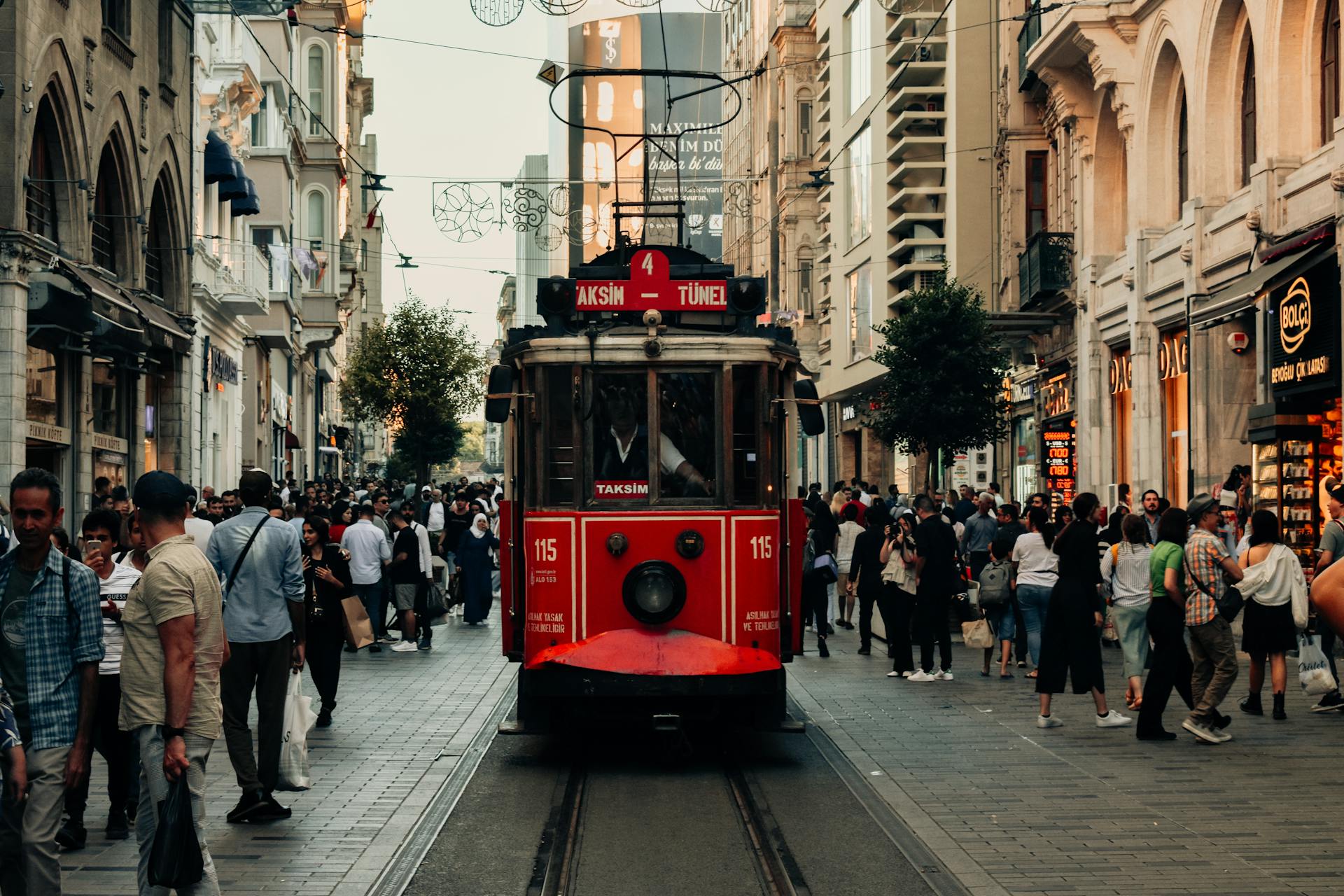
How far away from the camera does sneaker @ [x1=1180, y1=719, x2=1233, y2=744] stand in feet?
40.2

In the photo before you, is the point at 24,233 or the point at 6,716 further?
the point at 24,233

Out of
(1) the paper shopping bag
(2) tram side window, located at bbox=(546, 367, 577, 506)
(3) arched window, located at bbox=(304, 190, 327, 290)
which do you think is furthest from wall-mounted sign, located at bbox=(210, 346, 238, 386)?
(2) tram side window, located at bbox=(546, 367, 577, 506)

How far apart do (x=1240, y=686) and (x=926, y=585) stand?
308cm

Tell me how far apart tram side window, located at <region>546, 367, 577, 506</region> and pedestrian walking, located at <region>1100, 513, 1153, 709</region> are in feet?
15.8

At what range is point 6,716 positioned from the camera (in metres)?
5.29

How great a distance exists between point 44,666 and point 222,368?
106 ft

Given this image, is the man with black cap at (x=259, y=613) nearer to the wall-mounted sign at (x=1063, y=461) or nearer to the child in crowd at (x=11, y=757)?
the child in crowd at (x=11, y=757)

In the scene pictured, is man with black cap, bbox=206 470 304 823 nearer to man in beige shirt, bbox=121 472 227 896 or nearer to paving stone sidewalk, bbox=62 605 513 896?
paving stone sidewalk, bbox=62 605 513 896

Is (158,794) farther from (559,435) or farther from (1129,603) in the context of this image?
(1129,603)

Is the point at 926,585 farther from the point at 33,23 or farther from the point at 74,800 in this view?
the point at 33,23

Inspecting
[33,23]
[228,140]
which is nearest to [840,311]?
[228,140]

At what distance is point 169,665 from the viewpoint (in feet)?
20.1

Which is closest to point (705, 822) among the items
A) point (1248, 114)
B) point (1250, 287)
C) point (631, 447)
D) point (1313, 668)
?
point (631, 447)

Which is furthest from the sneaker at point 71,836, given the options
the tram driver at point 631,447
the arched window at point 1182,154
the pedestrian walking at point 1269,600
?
the arched window at point 1182,154
